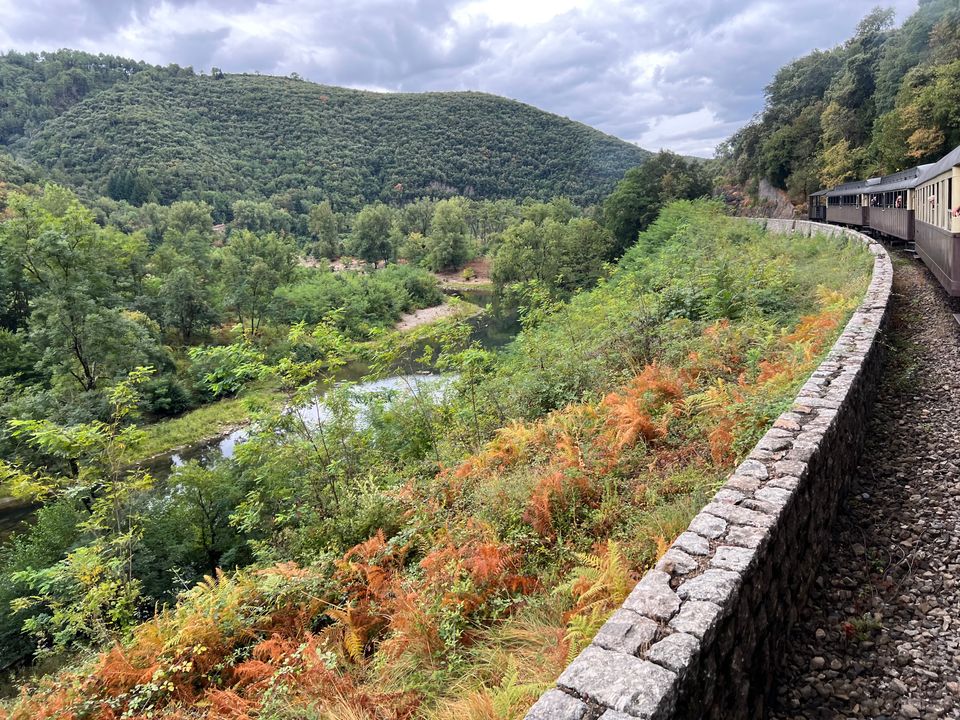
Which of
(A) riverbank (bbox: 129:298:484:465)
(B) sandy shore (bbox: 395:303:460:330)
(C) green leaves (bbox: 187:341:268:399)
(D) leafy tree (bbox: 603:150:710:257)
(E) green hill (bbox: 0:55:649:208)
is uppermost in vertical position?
(E) green hill (bbox: 0:55:649:208)

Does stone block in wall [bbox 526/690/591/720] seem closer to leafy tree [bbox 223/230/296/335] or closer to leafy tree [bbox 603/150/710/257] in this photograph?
leafy tree [bbox 223/230/296/335]

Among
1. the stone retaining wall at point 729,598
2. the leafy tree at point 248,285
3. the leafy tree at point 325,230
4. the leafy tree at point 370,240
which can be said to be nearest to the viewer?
the stone retaining wall at point 729,598

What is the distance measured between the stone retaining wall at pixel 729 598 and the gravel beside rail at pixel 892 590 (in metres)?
0.20

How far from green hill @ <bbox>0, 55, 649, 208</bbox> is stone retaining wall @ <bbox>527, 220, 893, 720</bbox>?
9101cm

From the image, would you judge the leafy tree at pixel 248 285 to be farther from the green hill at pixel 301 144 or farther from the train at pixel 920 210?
the green hill at pixel 301 144

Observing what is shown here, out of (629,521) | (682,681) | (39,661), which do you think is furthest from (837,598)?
(39,661)

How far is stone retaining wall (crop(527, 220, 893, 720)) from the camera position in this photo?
2506 millimetres

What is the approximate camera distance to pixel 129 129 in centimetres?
9238

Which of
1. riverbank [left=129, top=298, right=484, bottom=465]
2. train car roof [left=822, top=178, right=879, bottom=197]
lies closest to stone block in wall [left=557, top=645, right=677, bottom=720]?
riverbank [left=129, top=298, right=484, bottom=465]

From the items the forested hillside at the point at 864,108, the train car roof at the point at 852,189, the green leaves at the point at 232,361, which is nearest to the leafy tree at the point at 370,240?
the forested hillside at the point at 864,108

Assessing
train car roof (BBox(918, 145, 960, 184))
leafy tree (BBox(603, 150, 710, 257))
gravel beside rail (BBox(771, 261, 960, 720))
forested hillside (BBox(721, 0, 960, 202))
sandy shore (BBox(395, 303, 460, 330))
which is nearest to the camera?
gravel beside rail (BBox(771, 261, 960, 720))

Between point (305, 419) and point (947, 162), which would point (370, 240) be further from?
point (947, 162)

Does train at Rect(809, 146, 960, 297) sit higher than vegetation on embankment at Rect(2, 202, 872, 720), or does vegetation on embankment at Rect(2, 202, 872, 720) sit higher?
train at Rect(809, 146, 960, 297)

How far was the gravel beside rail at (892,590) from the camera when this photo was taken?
3332mm
